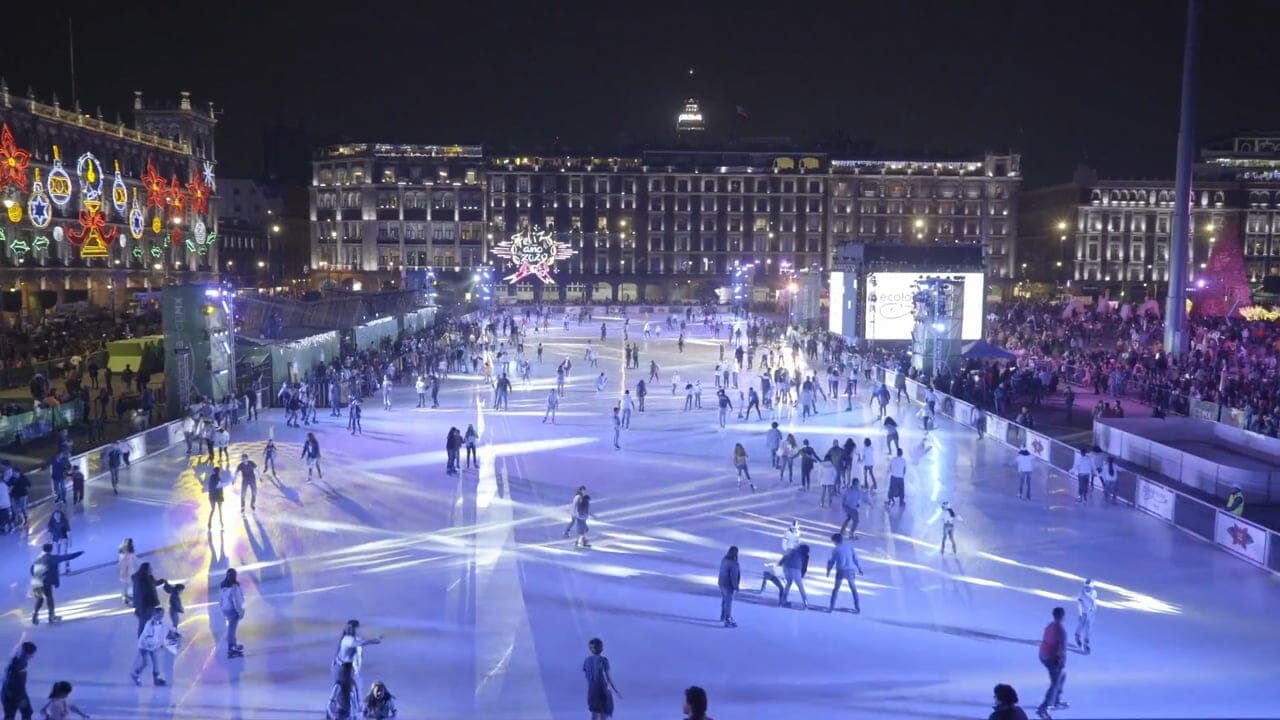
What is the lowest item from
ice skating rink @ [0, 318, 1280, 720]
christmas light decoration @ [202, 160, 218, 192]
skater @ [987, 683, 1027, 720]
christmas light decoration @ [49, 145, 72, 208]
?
ice skating rink @ [0, 318, 1280, 720]

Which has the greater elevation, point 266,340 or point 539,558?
point 266,340

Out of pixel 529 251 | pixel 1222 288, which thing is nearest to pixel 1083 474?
pixel 529 251

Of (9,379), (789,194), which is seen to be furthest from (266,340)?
(789,194)

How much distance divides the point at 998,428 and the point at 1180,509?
26.5ft

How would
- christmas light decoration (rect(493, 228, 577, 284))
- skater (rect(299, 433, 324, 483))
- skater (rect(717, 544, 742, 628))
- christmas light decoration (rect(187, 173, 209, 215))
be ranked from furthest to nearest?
1. christmas light decoration (rect(187, 173, 209, 215))
2. christmas light decoration (rect(493, 228, 577, 284))
3. skater (rect(299, 433, 324, 483))
4. skater (rect(717, 544, 742, 628))

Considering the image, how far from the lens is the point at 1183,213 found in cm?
3859

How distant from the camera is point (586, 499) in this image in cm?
1422

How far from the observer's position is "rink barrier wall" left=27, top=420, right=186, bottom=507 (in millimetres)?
16719

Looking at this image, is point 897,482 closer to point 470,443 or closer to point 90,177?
point 470,443

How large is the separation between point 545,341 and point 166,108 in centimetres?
3988

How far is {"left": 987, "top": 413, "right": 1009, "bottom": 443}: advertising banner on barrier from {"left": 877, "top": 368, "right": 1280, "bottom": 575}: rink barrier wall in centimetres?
2

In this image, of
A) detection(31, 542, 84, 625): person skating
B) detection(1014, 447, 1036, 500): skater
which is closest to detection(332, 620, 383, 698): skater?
detection(31, 542, 84, 625): person skating

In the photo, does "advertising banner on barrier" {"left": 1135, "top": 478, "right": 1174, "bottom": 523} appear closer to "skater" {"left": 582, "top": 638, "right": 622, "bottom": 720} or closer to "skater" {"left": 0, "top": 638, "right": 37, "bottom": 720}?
"skater" {"left": 582, "top": 638, "right": 622, "bottom": 720}

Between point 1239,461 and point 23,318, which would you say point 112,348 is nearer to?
point 23,318
